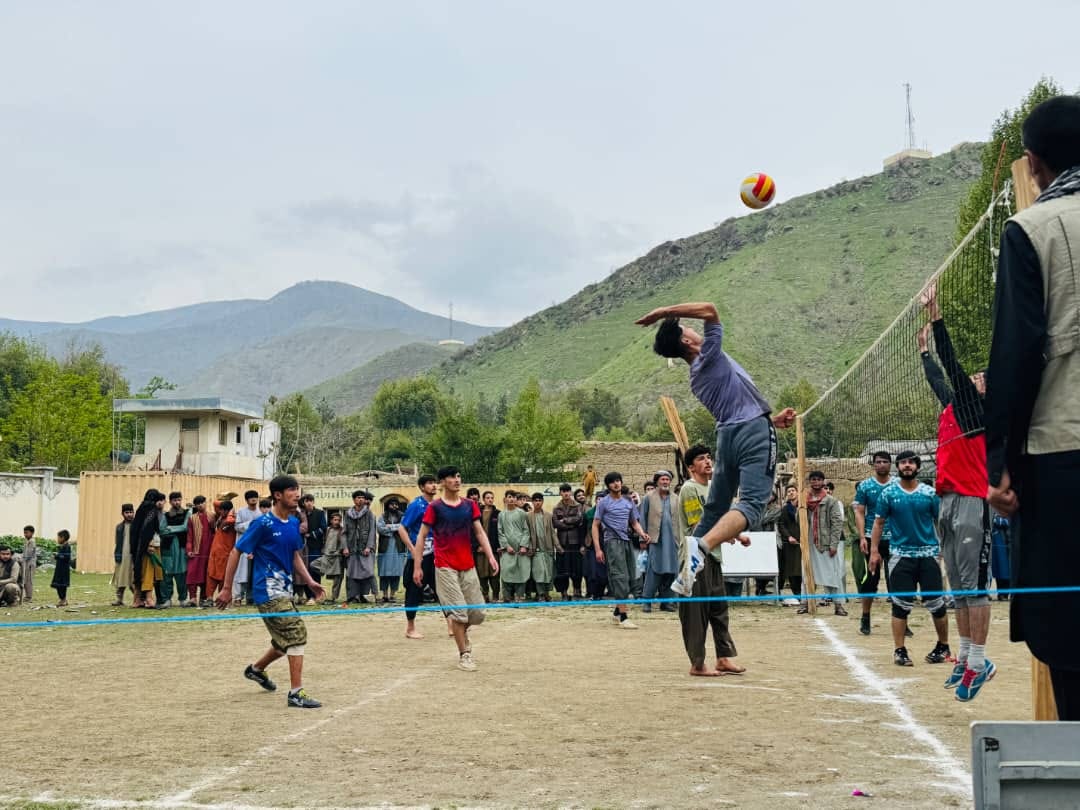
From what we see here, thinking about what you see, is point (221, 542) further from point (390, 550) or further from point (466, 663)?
point (466, 663)

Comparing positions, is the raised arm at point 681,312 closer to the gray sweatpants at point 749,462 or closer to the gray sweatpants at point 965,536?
the gray sweatpants at point 749,462

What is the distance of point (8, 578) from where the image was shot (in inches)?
845

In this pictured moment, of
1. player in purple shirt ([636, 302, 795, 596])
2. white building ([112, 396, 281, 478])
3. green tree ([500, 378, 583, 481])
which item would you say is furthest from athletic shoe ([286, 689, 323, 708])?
green tree ([500, 378, 583, 481])

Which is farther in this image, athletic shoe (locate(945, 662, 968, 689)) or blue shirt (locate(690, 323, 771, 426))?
athletic shoe (locate(945, 662, 968, 689))

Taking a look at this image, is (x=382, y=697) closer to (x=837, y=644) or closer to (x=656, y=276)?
(x=837, y=644)

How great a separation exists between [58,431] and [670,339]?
2581 inches

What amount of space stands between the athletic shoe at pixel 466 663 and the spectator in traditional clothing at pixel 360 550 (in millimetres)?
11031

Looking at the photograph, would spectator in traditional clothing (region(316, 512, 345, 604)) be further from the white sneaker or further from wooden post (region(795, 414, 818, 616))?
the white sneaker

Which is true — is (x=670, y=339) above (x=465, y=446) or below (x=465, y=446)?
below

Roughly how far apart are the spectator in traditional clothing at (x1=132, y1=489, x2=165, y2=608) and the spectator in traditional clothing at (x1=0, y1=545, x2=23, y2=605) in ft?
8.12

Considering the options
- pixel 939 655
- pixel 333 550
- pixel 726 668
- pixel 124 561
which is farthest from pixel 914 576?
pixel 124 561

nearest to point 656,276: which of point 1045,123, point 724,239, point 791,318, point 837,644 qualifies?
point 724,239

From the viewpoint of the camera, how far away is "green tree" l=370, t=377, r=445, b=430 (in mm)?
126875

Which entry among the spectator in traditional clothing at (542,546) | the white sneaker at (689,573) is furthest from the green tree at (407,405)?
the white sneaker at (689,573)
